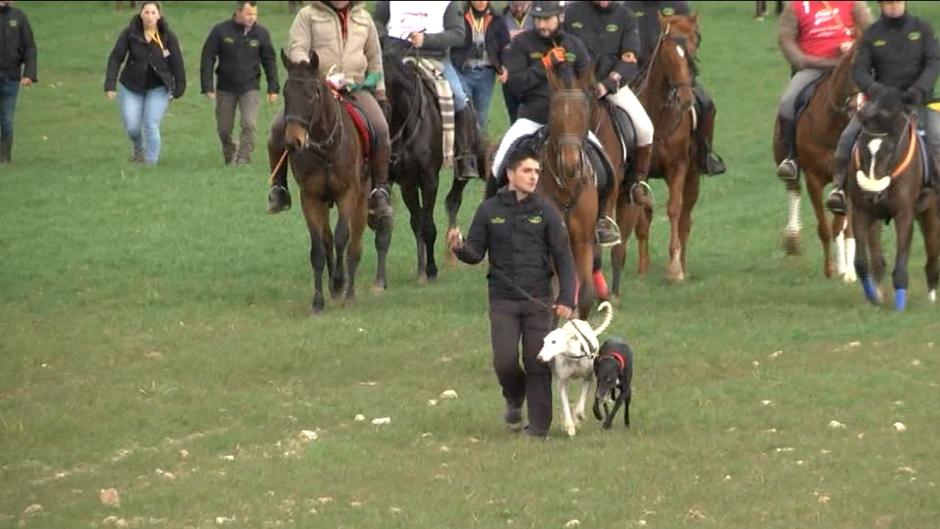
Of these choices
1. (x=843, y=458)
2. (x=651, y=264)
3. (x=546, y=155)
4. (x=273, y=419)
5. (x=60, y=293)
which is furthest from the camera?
(x=651, y=264)

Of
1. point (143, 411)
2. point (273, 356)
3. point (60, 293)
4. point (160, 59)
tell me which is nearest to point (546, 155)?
point (273, 356)

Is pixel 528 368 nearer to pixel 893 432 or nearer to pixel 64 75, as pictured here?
pixel 893 432

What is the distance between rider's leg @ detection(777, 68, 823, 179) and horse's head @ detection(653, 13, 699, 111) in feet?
3.23

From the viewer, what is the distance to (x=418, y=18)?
23.7 meters

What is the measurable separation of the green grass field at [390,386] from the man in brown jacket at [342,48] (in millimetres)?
1435

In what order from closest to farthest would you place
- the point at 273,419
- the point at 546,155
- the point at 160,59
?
the point at 273,419
the point at 546,155
the point at 160,59

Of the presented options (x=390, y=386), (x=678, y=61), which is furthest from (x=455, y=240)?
(x=678, y=61)

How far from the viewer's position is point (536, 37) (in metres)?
18.7

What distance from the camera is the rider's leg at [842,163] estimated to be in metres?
20.3

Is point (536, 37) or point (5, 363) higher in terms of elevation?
point (536, 37)

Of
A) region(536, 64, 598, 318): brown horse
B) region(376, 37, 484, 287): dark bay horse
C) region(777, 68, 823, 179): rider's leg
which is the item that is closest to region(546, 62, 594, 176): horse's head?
region(536, 64, 598, 318): brown horse

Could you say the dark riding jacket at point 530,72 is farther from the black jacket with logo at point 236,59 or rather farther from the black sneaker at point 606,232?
the black jacket with logo at point 236,59

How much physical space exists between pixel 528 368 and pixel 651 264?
9.22 meters

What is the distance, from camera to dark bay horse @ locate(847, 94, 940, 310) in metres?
19.7
